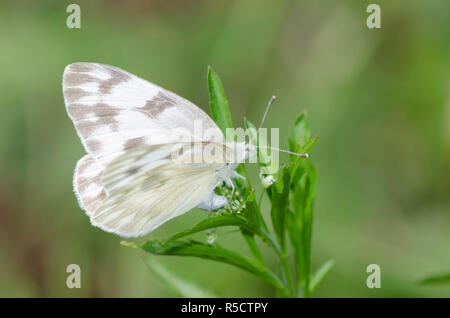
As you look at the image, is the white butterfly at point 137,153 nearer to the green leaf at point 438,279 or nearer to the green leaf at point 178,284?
the green leaf at point 178,284

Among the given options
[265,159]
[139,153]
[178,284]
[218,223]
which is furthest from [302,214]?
[139,153]

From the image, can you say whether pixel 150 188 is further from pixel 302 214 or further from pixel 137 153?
pixel 302 214

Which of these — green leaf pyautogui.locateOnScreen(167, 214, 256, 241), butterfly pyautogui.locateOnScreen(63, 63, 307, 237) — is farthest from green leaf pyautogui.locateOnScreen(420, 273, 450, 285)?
butterfly pyautogui.locateOnScreen(63, 63, 307, 237)

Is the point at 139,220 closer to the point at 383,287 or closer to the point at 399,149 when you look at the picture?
the point at 383,287
